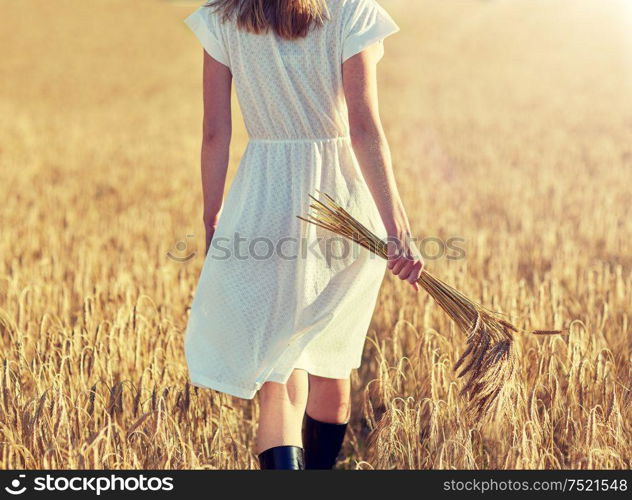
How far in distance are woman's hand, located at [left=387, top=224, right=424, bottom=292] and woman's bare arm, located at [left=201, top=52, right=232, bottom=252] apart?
0.48 metres

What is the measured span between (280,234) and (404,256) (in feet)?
1.01

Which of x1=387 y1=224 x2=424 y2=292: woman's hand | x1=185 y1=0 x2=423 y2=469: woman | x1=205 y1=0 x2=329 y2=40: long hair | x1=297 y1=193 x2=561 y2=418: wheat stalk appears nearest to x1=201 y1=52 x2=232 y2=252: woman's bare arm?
x1=185 y1=0 x2=423 y2=469: woman

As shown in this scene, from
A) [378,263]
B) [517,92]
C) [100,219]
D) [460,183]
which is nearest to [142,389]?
[378,263]

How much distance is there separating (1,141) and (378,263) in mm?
8601

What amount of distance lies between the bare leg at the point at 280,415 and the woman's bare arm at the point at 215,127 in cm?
51

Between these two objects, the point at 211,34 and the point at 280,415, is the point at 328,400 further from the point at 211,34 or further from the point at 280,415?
the point at 211,34

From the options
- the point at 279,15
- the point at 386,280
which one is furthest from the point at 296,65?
the point at 386,280

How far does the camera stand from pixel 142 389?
9.37 ft

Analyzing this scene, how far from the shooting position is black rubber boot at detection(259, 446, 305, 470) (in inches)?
84.3

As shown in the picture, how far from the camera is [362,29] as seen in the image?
2.10 meters

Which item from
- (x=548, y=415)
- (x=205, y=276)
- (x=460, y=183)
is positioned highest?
(x=460, y=183)

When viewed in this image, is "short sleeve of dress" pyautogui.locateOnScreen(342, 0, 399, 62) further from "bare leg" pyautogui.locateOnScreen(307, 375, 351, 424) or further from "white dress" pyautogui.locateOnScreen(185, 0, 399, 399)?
"bare leg" pyautogui.locateOnScreen(307, 375, 351, 424)

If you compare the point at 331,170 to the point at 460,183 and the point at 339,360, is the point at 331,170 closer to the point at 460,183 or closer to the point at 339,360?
the point at 339,360

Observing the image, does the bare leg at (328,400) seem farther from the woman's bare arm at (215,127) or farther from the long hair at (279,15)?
the long hair at (279,15)
